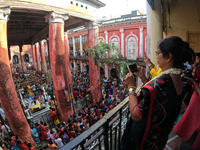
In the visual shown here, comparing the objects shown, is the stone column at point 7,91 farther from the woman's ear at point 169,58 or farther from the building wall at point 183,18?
the building wall at point 183,18

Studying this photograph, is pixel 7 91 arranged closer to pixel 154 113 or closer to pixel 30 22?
pixel 154 113

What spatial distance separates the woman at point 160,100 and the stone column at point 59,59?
238 inches

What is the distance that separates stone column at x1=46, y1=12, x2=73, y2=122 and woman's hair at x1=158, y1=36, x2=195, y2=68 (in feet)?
20.3

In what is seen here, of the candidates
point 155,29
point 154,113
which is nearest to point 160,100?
point 154,113

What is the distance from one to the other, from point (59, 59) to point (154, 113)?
630 centimetres

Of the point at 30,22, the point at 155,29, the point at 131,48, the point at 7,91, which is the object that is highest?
the point at 30,22

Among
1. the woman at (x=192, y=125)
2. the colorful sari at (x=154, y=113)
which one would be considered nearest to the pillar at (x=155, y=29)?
the woman at (x=192, y=125)

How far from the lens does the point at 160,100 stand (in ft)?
3.82

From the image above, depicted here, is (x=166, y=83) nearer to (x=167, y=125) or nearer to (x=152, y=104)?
(x=152, y=104)

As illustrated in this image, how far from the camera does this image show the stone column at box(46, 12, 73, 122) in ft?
21.5

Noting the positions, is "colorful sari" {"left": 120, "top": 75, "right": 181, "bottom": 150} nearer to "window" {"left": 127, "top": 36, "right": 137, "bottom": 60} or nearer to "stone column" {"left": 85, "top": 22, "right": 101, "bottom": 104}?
"stone column" {"left": 85, "top": 22, "right": 101, "bottom": 104}

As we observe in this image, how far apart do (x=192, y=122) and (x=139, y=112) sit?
1.12 m

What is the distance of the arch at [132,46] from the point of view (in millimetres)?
14633

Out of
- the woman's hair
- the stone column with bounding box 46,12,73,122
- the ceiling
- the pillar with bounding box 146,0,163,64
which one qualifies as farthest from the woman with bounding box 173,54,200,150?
the ceiling
